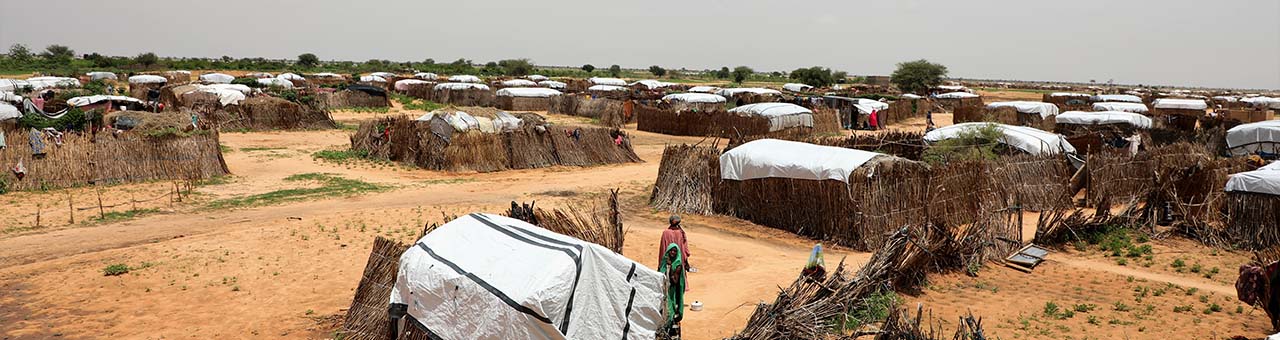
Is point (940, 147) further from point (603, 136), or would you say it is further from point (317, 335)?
point (317, 335)

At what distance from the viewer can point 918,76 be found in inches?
2709

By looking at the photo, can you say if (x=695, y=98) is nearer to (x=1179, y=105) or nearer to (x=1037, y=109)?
(x=1037, y=109)

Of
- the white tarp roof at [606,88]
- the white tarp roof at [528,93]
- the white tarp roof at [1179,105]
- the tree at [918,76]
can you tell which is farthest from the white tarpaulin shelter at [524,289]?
the tree at [918,76]

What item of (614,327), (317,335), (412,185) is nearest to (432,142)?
(412,185)

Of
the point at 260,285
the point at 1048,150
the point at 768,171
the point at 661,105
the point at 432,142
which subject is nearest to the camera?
the point at 260,285

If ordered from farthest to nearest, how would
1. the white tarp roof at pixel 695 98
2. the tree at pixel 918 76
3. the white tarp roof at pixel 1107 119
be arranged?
the tree at pixel 918 76 → the white tarp roof at pixel 695 98 → the white tarp roof at pixel 1107 119

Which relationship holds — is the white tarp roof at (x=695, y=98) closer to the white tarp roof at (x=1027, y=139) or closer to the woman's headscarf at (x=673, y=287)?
the white tarp roof at (x=1027, y=139)

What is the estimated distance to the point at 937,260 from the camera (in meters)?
9.87

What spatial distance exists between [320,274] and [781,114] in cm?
2050

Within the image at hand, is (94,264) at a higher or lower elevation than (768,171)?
lower

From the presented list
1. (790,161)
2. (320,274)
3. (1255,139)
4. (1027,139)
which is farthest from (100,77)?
(1255,139)

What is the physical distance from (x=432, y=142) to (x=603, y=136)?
477 centimetres

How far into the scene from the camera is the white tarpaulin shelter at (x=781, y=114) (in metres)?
27.5

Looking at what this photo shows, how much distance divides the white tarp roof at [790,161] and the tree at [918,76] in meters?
57.9
